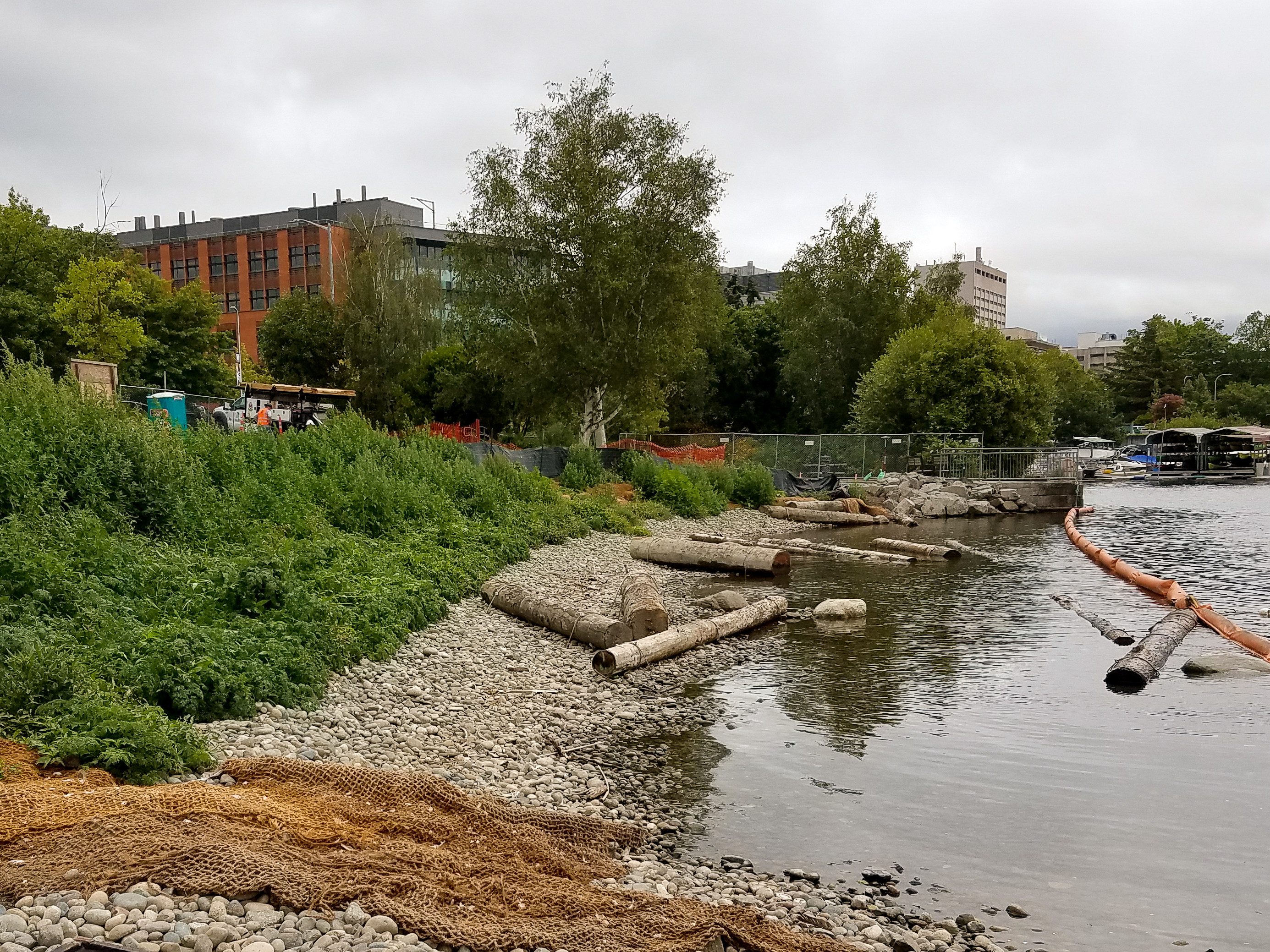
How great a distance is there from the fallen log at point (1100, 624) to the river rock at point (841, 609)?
3.39 meters

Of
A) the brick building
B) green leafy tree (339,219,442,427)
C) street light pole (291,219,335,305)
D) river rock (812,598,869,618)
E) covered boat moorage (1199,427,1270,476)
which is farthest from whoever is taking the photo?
the brick building

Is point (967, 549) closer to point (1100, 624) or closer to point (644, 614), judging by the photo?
point (1100, 624)

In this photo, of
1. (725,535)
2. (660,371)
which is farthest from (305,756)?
(660,371)

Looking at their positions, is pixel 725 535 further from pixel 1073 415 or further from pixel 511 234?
pixel 1073 415

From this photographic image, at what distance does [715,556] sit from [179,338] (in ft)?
115

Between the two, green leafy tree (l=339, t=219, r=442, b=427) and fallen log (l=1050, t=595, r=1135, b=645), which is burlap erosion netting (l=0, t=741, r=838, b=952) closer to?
fallen log (l=1050, t=595, r=1135, b=645)

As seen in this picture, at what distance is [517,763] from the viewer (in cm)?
791

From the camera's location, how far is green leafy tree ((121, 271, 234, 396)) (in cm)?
4403

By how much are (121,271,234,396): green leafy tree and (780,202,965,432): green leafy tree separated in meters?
33.4

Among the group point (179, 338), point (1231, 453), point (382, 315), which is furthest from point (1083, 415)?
point (179, 338)

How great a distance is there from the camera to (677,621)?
1389cm

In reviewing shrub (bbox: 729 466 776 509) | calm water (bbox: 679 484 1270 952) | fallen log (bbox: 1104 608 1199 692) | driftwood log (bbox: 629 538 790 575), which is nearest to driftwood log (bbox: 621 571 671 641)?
calm water (bbox: 679 484 1270 952)

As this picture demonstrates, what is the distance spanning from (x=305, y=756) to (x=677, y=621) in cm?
743

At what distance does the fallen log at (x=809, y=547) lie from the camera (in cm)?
2209
